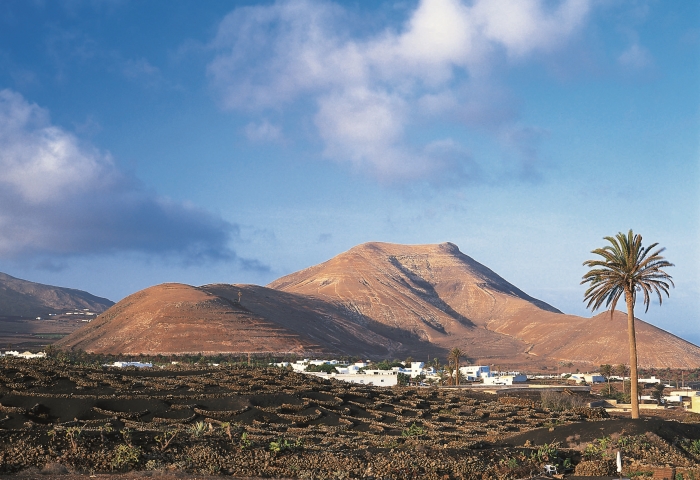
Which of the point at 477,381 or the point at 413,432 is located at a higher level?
the point at 477,381

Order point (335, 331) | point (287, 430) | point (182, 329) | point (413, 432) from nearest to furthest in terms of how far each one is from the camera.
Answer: point (287, 430), point (413, 432), point (182, 329), point (335, 331)

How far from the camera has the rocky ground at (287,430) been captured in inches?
800

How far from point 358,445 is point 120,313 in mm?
128229

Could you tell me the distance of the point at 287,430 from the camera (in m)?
34.6

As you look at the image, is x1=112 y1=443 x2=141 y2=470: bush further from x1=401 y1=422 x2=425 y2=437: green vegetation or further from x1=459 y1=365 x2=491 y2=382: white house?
x1=459 y1=365 x2=491 y2=382: white house

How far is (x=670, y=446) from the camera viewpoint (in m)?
27.1

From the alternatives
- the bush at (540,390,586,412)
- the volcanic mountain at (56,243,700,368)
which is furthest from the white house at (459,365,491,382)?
the bush at (540,390,586,412)

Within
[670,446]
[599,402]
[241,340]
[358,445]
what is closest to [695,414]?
[599,402]

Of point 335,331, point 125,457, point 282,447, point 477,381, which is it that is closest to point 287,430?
point 282,447

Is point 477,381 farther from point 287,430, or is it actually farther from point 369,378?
point 287,430

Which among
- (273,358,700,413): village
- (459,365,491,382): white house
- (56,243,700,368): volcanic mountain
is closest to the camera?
(273,358,700,413): village

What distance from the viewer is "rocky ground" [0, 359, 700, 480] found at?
20312 mm

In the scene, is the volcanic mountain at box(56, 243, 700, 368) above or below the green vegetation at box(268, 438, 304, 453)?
above

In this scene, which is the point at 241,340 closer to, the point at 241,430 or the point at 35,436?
the point at 241,430
